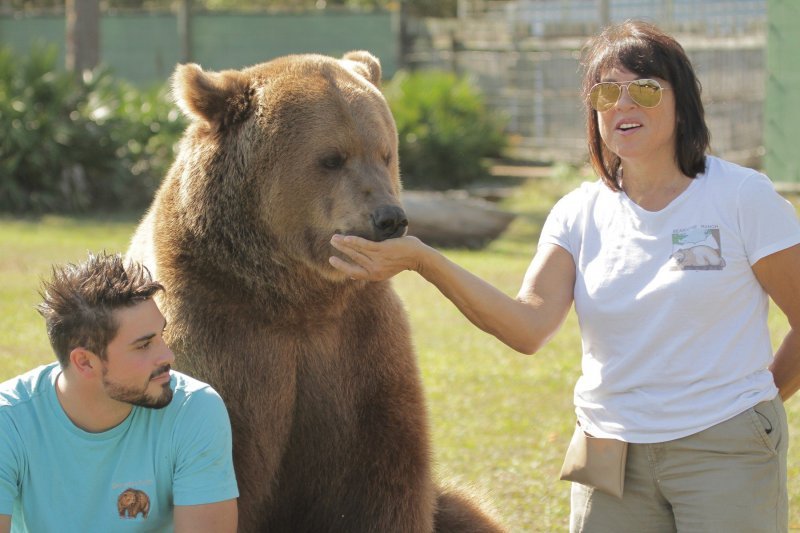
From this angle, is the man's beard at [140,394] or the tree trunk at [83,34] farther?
the tree trunk at [83,34]

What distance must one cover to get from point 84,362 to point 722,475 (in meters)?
1.90

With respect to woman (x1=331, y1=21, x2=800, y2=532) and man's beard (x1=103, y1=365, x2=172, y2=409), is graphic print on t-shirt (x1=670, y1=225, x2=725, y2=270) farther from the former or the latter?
man's beard (x1=103, y1=365, x2=172, y2=409)

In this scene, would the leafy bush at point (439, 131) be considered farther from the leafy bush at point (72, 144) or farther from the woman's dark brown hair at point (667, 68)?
the woman's dark brown hair at point (667, 68)

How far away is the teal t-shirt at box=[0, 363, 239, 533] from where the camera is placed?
3.38 meters

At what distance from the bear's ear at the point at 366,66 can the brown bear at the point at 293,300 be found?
9.4 inches

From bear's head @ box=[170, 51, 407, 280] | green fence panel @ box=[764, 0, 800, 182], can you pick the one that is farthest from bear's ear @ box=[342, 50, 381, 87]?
green fence panel @ box=[764, 0, 800, 182]

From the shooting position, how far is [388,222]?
3.59 meters

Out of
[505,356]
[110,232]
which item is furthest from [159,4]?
[505,356]

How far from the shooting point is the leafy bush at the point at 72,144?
15.4 meters

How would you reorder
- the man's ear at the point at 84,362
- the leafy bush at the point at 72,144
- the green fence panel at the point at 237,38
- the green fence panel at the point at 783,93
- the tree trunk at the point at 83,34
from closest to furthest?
the man's ear at the point at 84,362
the green fence panel at the point at 783,93
the leafy bush at the point at 72,144
the tree trunk at the point at 83,34
the green fence panel at the point at 237,38

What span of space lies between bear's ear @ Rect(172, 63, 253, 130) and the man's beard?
3.31ft

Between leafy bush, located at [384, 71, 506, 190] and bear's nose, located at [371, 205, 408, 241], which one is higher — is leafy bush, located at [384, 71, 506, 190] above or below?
below

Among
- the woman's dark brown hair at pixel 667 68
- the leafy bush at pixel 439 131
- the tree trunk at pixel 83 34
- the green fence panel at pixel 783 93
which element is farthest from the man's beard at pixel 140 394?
the tree trunk at pixel 83 34

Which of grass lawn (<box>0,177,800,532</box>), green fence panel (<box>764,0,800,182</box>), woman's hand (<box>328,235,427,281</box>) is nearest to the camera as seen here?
woman's hand (<box>328,235,427,281</box>)
